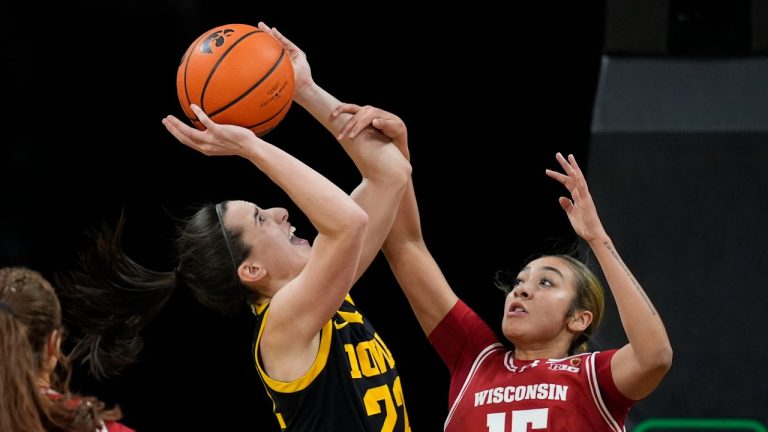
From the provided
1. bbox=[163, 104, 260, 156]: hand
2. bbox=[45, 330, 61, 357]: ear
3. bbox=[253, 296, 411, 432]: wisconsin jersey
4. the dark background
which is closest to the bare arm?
bbox=[163, 104, 260, 156]: hand

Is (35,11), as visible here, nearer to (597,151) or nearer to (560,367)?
(597,151)

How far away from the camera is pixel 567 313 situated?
3330 millimetres

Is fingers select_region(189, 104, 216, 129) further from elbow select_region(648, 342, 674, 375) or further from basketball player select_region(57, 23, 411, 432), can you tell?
elbow select_region(648, 342, 674, 375)

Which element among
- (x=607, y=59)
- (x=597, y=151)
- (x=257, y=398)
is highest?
(x=607, y=59)

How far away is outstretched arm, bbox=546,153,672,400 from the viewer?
2.96 meters

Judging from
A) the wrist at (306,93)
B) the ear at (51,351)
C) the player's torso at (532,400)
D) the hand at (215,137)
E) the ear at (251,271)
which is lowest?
the player's torso at (532,400)

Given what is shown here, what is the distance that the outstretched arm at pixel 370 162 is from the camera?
3311 millimetres

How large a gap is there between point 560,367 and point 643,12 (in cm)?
208

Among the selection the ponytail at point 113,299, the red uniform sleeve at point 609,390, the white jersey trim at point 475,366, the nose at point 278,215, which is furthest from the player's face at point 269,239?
the red uniform sleeve at point 609,390

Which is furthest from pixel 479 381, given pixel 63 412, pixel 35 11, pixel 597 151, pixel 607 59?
pixel 35 11

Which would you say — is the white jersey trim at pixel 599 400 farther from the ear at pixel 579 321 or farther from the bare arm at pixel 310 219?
the bare arm at pixel 310 219

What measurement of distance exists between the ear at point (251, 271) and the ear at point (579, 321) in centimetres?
91

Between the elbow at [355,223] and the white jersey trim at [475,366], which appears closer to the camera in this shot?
the elbow at [355,223]

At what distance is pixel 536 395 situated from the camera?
3156mm
